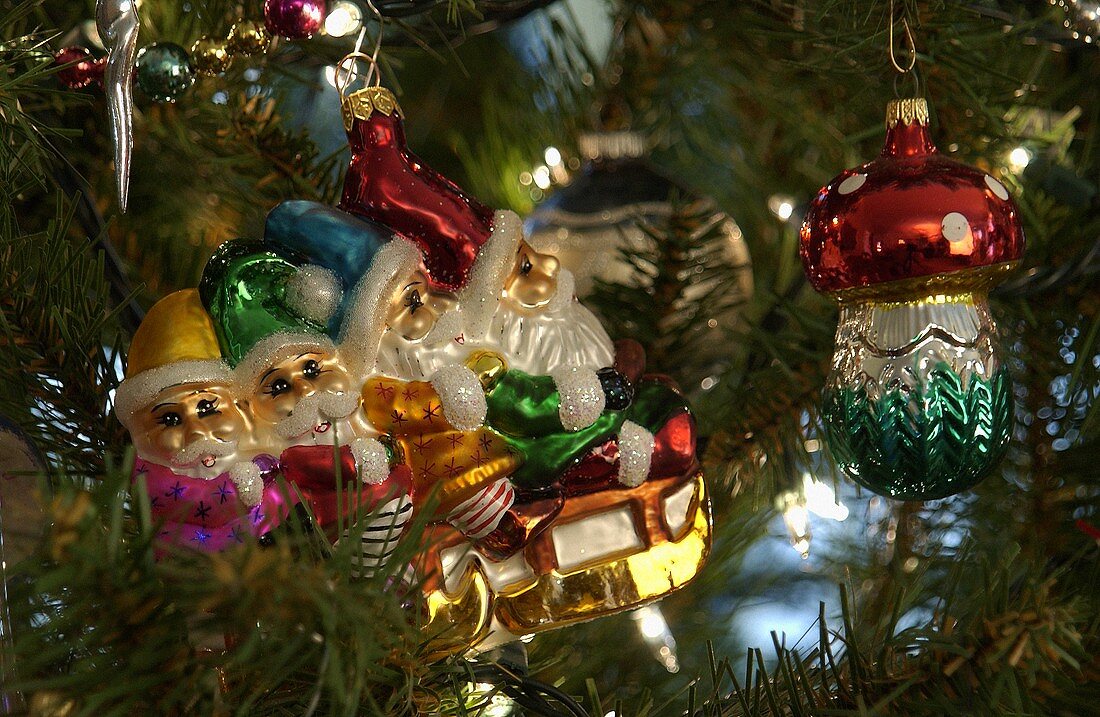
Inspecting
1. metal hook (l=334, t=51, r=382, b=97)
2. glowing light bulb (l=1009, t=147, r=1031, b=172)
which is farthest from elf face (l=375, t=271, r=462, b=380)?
glowing light bulb (l=1009, t=147, r=1031, b=172)

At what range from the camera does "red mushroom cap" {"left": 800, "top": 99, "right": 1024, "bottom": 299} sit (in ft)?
1.31

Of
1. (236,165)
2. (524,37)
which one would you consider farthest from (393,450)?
(524,37)

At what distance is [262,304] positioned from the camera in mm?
396

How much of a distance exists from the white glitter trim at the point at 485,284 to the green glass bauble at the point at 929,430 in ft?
0.51

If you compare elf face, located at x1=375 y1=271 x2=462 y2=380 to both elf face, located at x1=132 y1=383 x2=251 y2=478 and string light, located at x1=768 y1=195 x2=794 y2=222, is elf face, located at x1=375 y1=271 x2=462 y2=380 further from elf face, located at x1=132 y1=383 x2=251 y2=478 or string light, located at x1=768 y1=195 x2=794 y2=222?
string light, located at x1=768 y1=195 x2=794 y2=222

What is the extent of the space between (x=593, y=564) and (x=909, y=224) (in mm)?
201

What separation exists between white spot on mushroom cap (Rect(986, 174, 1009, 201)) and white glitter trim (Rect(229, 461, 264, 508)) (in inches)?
12.5

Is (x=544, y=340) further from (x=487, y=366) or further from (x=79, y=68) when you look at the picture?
(x=79, y=68)

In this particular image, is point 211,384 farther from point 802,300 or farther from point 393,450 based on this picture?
point 802,300

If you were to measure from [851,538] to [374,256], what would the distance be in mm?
511

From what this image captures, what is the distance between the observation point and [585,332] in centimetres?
46

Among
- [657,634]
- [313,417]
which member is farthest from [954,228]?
[657,634]

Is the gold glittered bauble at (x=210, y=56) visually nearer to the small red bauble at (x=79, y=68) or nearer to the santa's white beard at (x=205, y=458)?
the small red bauble at (x=79, y=68)

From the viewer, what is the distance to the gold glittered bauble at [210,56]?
0.45m
